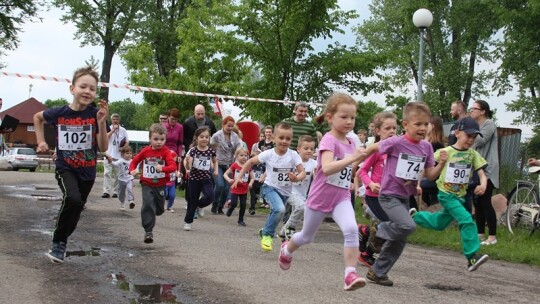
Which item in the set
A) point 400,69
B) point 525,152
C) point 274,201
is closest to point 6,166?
point 400,69

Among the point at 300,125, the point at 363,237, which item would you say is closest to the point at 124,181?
the point at 300,125

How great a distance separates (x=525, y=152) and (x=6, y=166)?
119ft

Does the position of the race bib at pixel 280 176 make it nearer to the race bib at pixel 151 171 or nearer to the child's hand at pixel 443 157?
the race bib at pixel 151 171

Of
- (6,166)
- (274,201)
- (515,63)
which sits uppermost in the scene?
(515,63)

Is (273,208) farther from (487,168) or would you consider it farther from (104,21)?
(104,21)

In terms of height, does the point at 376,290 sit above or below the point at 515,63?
below

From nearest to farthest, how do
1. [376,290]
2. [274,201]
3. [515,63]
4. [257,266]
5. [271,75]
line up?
[376,290]
[257,266]
[274,201]
[271,75]
[515,63]

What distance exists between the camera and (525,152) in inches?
694

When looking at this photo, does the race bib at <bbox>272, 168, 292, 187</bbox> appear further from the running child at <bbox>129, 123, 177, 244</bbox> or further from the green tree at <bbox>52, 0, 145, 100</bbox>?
the green tree at <bbox>52, 0, 145, 100</bbox>

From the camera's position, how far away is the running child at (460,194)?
24.3 feet

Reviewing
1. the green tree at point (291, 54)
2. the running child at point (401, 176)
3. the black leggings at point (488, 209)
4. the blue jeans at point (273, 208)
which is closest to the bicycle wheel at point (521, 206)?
the black leggings at point (488, 209)

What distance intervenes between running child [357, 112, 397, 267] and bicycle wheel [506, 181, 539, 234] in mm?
3883

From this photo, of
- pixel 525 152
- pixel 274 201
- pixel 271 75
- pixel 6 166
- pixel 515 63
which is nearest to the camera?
pixel 274 201

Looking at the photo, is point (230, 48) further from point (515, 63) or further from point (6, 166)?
point (6, 166)
